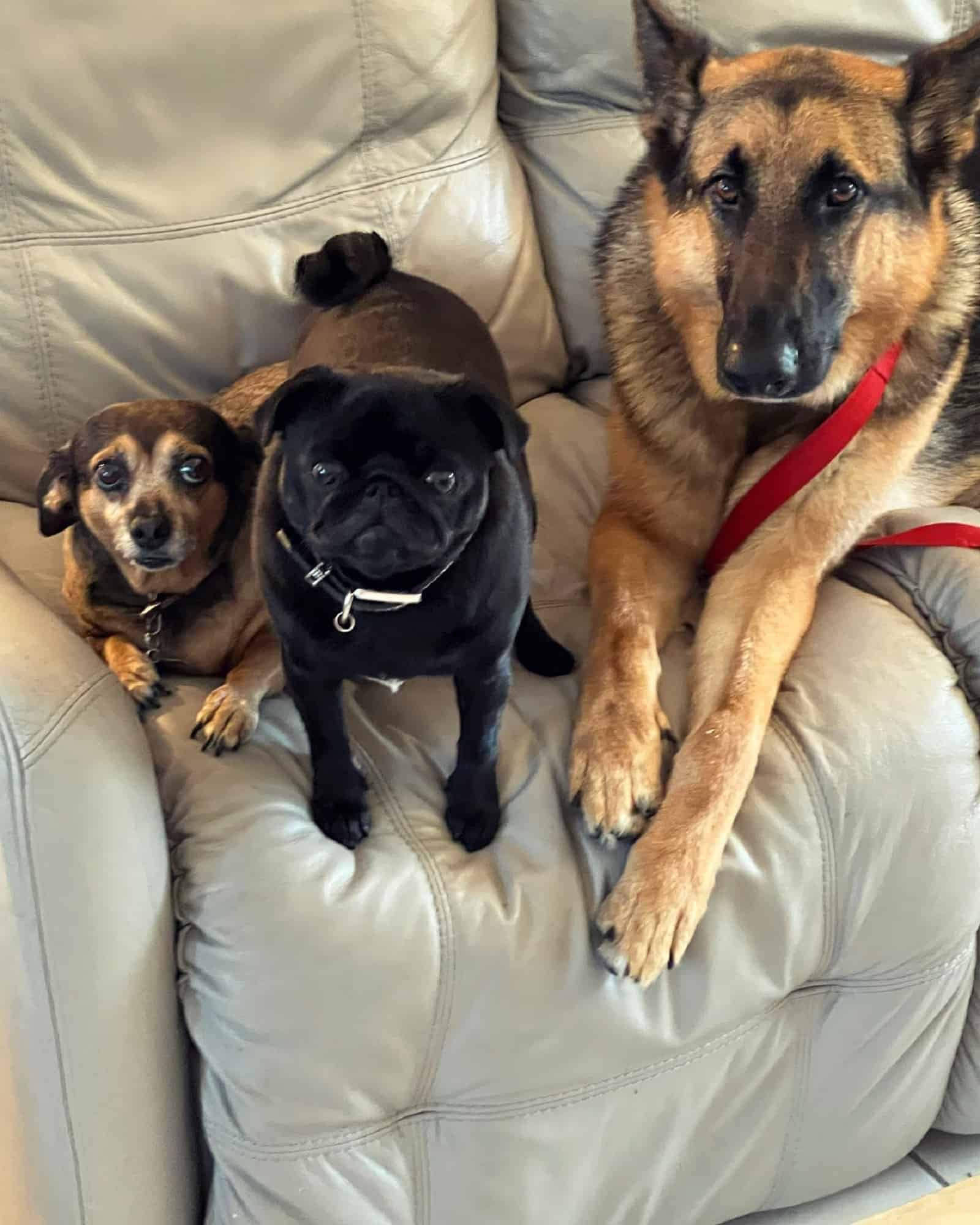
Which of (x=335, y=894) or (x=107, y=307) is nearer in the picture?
(x=335, y=894)

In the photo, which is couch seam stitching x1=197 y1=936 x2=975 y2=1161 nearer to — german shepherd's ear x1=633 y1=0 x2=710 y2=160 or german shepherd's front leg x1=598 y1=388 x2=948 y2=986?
german shepherd's front leg x1=598 y1=388 x2=948 y2=986

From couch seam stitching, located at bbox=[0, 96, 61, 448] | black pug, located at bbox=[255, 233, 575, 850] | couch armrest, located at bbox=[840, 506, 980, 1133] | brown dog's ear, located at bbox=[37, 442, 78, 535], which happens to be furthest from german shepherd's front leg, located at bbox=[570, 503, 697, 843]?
couch seam stitching, located at bbox=[0, 96, 61, 448]

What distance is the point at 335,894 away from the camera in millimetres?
1022

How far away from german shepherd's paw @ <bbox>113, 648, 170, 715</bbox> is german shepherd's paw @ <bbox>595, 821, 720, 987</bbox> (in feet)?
1.91

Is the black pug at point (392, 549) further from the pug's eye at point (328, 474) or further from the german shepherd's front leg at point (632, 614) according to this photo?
the german shepherd's front leg at point (632, 614)

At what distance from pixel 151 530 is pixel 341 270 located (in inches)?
17.6

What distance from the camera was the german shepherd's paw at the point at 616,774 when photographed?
3.79 ft

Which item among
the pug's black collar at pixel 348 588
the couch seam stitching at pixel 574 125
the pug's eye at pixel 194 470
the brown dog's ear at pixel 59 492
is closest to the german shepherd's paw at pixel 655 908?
the pug's black collar at pixel 348 588

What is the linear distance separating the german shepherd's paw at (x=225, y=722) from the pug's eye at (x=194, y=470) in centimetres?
28


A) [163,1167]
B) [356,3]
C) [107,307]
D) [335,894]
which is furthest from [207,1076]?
[356,3]

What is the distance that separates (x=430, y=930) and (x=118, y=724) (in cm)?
36

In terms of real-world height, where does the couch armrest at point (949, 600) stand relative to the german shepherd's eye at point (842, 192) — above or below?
below

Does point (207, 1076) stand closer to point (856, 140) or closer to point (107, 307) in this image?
point (107, 307)

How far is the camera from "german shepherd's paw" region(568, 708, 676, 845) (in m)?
1.16
